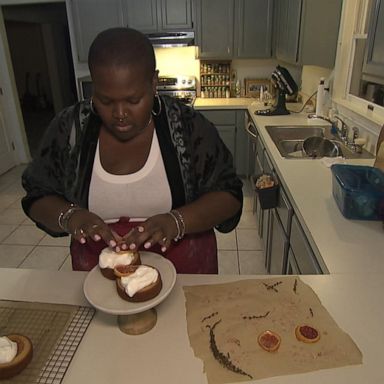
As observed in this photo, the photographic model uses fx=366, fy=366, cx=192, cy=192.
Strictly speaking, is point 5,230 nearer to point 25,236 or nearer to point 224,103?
point 25,236

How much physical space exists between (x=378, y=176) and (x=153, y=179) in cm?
81

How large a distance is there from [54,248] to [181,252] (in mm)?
1977

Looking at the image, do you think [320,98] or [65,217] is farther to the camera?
[320,98]

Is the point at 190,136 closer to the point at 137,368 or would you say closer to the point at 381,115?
the point at 137,368

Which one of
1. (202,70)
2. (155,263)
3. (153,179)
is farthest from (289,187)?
(202,70)

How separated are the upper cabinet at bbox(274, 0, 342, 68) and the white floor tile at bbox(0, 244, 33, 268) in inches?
97.7

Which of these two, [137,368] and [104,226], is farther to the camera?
[104,226]

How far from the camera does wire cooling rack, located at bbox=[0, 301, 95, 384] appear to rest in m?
0.68

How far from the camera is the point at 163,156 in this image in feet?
3.40

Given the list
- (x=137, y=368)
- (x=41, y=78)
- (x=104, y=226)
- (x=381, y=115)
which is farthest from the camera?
(x=41, y=78)

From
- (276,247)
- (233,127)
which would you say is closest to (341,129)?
(276,247)

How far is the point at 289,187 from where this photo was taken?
1.56m

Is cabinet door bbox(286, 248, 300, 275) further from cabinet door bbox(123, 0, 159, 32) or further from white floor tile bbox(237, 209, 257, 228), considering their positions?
cabinet door bbox(123, 0, 159, 32)

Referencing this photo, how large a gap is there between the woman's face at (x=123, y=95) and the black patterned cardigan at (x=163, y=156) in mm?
111
